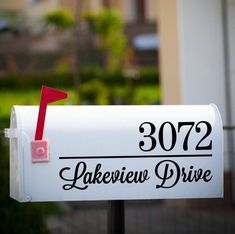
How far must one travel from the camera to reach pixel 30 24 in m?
25.3

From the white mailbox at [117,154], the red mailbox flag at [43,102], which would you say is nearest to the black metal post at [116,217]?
the white mailbox at [117,154]

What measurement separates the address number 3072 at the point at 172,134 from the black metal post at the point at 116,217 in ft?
1.20

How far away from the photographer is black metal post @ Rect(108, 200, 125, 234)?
4078mm

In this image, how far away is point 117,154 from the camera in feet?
12.7

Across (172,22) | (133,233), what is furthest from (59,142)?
(172,22)

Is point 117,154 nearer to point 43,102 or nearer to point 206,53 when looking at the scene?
point 43,102

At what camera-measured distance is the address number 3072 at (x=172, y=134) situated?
3.89 metres

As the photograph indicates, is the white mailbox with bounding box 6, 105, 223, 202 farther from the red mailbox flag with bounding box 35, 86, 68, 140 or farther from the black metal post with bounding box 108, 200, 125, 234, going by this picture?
the black metal post with bounding box 108, 200, 125, 234

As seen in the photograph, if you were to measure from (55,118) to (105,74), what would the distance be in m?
20.5

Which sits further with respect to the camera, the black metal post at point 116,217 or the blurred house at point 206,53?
the blurred house at point 206,53

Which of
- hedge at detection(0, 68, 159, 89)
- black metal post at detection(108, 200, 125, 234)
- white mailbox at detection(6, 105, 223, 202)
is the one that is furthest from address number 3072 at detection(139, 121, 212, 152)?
hedge at detection(0, 68, 159, 89)

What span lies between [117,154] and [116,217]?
1.31ft

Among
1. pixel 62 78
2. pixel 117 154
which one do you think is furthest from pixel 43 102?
pixel 62 78

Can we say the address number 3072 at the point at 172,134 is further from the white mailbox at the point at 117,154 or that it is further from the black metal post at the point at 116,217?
the black metal post at the point at 116,217
